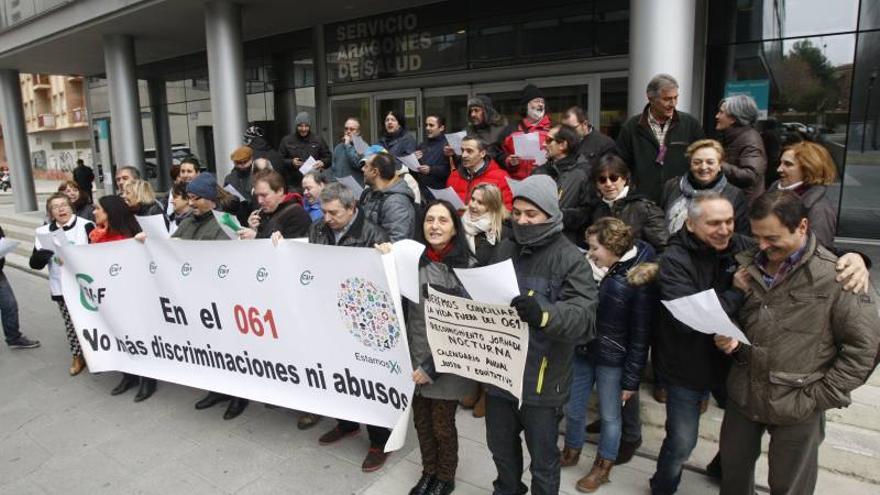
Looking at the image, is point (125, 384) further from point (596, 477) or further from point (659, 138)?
point (659, 138)

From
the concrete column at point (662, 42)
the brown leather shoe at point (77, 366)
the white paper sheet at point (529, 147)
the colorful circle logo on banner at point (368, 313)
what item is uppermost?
the concrete column at point (662, 42)

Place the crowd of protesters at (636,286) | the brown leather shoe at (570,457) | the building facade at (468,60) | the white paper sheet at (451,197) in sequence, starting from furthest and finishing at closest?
the building facade at (468,60), the white paper sheet at (451,197), the brown leather shoe at (570,457), the crowd of protesters at (636,286)

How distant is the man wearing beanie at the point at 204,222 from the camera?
14.9 ft

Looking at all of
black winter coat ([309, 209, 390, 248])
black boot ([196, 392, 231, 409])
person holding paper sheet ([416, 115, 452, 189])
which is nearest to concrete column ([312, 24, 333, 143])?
person holding paper sheet ([416, 115, 452, 189])

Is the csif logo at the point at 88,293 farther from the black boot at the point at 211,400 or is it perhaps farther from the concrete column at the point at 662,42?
the concrete column at the point at 662,42

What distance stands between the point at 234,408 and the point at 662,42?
5.14 metres

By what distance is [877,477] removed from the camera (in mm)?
3207

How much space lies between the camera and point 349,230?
12.0 ft

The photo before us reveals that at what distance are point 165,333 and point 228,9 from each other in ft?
23.6

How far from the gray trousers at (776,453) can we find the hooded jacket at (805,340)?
94 mm

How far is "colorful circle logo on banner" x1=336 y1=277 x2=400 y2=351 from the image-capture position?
11.2 ft

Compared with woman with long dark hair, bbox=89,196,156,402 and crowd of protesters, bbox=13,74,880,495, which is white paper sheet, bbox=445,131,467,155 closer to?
crowd of protesters, bbox=13,74,880,495

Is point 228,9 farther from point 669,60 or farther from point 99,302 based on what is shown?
point 669,60

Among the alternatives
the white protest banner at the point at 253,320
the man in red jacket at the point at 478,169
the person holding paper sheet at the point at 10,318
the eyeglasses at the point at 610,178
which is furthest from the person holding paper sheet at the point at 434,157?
the person holding paper sheet at the point at 10,318
